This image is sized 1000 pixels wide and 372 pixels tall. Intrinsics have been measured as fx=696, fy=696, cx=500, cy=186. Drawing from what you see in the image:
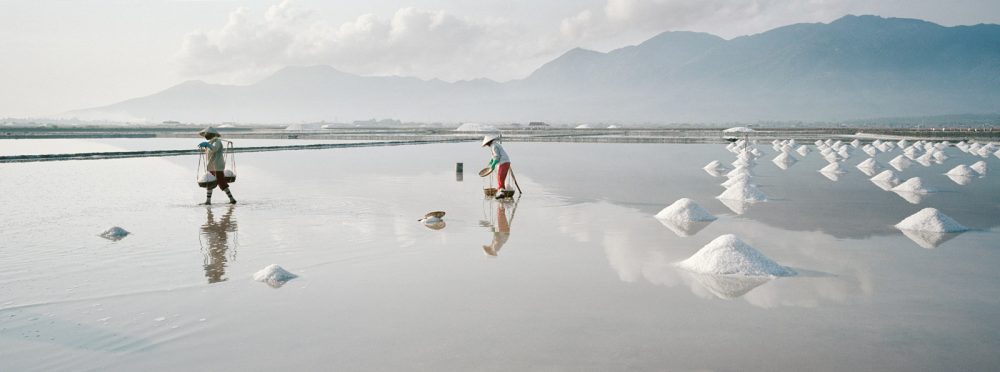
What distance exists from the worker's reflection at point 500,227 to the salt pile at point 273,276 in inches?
104

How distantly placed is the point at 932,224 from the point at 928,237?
76cm

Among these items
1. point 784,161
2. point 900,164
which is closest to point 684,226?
point 784,161

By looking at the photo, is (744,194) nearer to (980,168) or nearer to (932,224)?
(932,224)

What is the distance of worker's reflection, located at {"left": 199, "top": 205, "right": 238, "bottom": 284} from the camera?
24.6ft

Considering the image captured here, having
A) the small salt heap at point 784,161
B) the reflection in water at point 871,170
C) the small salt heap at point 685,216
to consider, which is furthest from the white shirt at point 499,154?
the small salt heap at point 784,161

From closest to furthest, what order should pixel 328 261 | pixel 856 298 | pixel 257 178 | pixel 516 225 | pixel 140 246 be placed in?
pixel 856 298 → pixel 328 261 → pixel 140 246 → pixel 516 225 → pixel 257 178

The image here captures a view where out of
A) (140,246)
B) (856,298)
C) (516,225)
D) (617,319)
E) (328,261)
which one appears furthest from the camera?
(516,225)

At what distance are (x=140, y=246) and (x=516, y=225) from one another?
5.36 metres

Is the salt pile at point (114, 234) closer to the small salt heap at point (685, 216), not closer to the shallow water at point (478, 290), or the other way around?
the shallow water at point (478, 290)

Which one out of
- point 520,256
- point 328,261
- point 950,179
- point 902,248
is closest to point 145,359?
point 328,261

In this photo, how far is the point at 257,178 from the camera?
1984 cm

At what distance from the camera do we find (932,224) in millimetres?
10758

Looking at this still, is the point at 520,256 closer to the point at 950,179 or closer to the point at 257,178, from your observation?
the point at 257,178

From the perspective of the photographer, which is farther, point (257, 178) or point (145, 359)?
point (257, 178)
